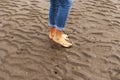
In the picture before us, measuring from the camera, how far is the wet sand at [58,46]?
3.35 m

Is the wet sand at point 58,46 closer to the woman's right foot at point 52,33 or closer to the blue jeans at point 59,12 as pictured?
the woman's right foot at point 52,33

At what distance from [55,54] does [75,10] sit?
1.58 m

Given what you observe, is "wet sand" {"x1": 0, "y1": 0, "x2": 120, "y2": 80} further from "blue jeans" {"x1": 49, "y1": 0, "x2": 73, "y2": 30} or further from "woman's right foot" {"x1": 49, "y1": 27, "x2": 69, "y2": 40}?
"blue jeans" {"x1": 49, "y1": 0, "x2": 73, "y2": 30}

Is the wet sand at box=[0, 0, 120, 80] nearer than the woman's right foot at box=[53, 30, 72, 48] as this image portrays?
Yes

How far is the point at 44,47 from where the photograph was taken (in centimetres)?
386

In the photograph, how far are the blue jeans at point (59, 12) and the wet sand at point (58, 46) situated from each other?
379 mm

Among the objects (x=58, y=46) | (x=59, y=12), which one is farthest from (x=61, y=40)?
(x=59, y=12)

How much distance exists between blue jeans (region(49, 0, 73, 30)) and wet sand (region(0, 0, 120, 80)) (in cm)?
38

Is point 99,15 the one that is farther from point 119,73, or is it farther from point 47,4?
point 119,73

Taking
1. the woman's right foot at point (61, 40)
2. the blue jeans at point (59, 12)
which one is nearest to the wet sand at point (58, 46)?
the woman's right foot at point (61, 40)

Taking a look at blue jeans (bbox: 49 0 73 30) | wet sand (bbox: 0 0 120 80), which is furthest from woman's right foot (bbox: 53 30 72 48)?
blue jeans (bbox: 49 0 73 30)

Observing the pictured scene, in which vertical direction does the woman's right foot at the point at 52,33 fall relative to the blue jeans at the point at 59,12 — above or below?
below

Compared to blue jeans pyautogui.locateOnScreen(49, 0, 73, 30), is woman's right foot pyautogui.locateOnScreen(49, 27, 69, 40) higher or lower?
lower

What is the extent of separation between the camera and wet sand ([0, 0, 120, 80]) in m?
3.35
